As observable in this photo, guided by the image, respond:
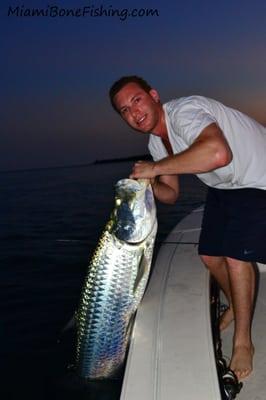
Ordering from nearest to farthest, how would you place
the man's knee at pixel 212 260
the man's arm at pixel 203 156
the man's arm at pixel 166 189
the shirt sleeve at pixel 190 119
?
the man's arm at pixel 203 156
the shirt sleeve at pixel 190 119
the man's knee at pixel 212 260
the man's arm at pixel 166 189

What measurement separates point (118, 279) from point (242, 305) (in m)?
0.90

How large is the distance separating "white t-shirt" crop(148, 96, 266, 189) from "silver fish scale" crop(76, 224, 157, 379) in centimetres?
67

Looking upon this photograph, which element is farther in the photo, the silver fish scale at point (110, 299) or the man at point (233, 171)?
the man at point (233, 171)

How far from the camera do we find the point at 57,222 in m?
17.3

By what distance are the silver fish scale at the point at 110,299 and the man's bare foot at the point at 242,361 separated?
0.70 meters

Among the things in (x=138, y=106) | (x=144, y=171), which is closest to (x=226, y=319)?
(x=144, y=171)

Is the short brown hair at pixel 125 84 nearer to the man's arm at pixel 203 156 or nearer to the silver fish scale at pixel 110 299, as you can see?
the man's arm at pixel 203 156

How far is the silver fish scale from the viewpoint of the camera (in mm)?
2445

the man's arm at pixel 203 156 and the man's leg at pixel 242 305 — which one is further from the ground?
the man's arm at pixel 203 156

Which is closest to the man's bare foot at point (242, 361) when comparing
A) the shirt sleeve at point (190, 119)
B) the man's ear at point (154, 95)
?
A: the shirt sleeve at point (190, 119)

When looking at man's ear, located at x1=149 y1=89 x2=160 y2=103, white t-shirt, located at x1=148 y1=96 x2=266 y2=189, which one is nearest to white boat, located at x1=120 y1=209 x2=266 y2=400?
white t-shirt, located at x1=148 y1=96 x2=266 y2=189

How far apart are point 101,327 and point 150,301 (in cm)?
42

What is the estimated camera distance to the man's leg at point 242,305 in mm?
2605

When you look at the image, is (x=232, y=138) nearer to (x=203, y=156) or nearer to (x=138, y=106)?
(x=203, y=156)
